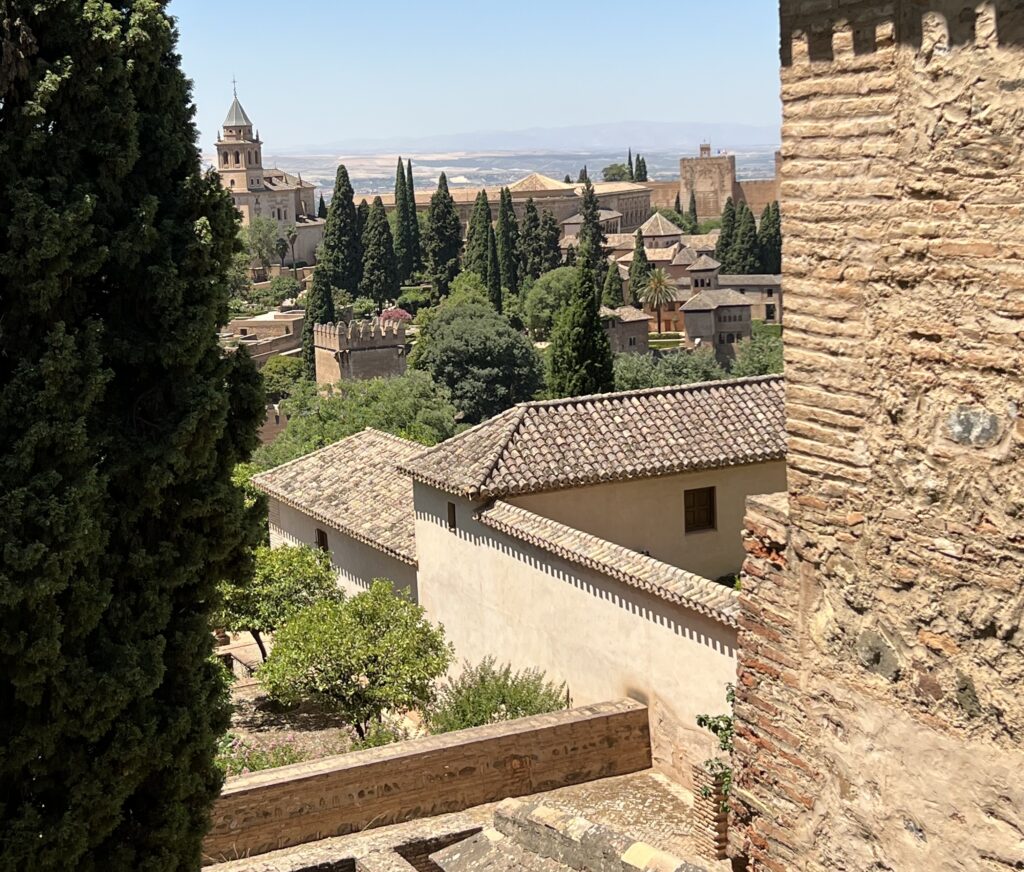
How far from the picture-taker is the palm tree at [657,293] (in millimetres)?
75938

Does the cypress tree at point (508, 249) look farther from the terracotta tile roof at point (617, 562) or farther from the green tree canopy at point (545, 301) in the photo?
the terracotta tile roof at point (617, 562)

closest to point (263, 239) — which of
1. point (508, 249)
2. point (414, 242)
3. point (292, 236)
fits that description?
point (292, 236)

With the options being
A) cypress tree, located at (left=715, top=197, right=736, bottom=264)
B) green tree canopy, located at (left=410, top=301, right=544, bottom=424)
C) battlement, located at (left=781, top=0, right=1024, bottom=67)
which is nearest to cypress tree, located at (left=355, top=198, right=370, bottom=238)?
cypress tree, located at (left=715, top=197, right=736, bottom=264)

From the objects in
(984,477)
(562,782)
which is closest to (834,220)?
(984,477)

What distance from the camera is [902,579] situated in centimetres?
322

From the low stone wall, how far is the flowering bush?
0.59 meters

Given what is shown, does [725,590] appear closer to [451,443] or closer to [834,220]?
[451,443]

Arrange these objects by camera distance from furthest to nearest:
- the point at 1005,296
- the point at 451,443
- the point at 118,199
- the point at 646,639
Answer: the point at 451,443 → the point at 646,639 → the point at 118,199 → the point at 1005,296

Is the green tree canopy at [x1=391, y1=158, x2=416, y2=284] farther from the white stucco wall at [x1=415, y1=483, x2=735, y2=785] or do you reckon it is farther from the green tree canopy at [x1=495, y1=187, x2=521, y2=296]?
the white stucco wall at [x1=415, y1=483, x2=735, y2=785]

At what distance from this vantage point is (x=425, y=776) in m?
11.2

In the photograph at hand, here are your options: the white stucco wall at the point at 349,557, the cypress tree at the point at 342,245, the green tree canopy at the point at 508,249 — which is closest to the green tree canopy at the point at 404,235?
the cypress tree at the point at 342,245

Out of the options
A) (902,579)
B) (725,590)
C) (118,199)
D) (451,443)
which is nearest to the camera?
(902,579)

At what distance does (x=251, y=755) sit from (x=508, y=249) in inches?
2538

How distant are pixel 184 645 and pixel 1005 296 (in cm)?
556
